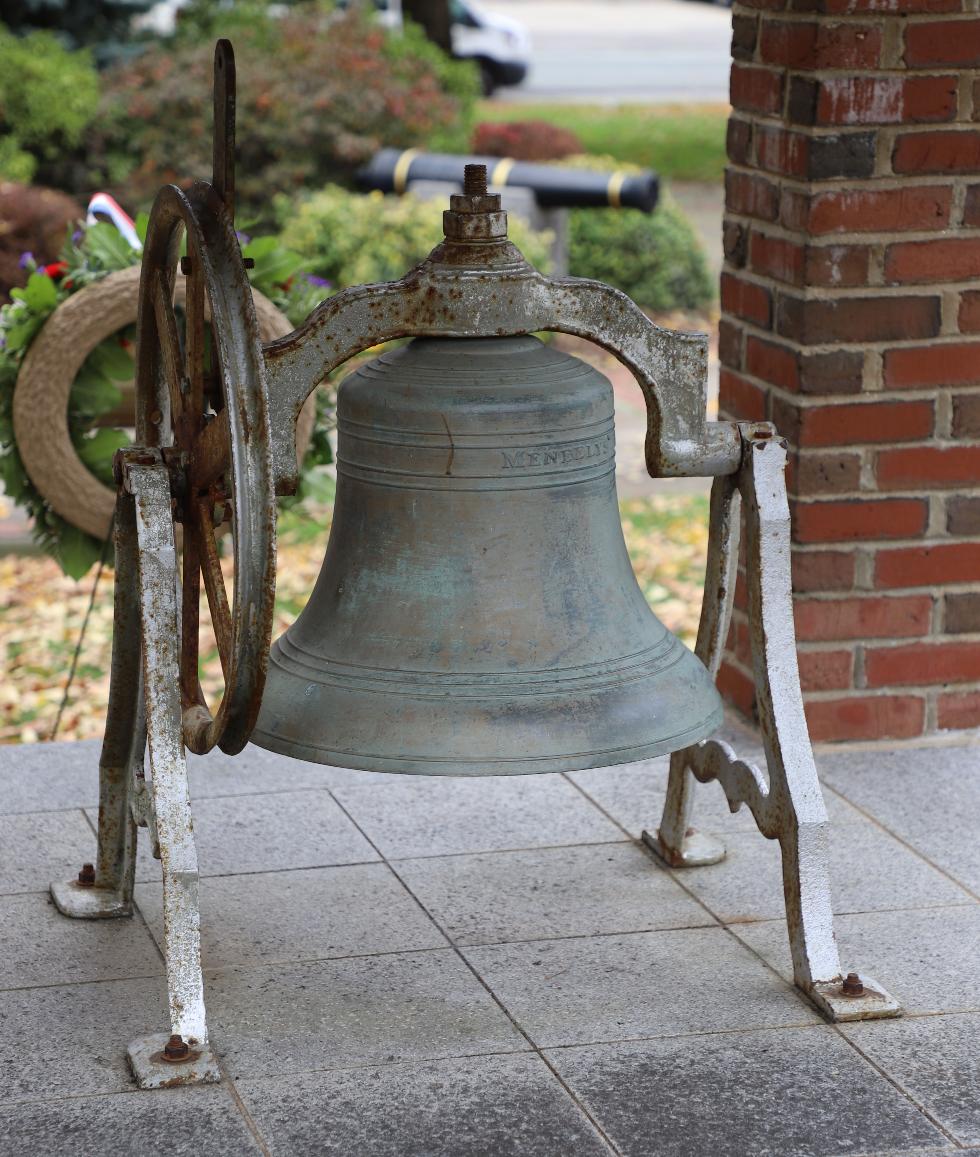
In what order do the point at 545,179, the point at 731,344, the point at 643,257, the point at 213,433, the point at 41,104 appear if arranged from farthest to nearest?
the point at 41,104 → the point at 643,257 → the point at 545,179 → the point at 731,344 → the point at 213,433

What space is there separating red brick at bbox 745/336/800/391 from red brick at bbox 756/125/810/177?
38cm

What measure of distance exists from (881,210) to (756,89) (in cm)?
43

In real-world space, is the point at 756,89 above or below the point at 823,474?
above

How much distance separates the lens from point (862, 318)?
3.86 metres

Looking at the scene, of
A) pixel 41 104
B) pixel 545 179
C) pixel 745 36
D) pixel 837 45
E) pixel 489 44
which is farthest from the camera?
pixel 489 44

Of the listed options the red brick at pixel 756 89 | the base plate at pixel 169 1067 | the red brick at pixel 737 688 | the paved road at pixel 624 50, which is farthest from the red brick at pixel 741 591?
the paved road at pixel 624 50

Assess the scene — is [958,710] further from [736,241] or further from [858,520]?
[736,241]

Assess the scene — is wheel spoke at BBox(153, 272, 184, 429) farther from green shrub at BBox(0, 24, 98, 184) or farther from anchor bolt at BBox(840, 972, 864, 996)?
green shrub at BBox(0, 24, 98, 184)

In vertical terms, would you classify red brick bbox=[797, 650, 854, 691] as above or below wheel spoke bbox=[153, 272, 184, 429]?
below

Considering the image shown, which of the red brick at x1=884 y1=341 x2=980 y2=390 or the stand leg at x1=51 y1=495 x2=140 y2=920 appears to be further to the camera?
the red brick at x1=884 y1=341 x2=980 y2=390

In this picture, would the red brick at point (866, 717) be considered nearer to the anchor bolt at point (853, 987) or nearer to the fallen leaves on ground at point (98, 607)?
the anchor bolt at point (853, 987)

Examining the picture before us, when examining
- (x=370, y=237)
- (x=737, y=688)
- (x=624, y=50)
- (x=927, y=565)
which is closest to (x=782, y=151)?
(x=927, y=565)

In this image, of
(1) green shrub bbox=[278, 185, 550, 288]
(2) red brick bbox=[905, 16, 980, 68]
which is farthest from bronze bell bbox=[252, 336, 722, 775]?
(1) green shrub bbox=[278, 185, 550, 288]

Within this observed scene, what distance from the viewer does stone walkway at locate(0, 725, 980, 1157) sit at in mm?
2598
